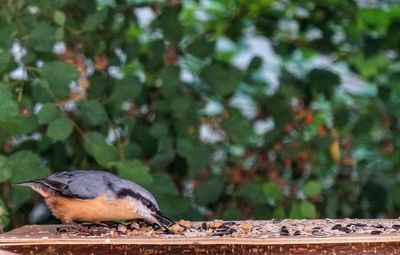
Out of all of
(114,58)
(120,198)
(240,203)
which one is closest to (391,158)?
(240,203)

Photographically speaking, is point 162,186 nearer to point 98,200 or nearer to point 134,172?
point 134,172

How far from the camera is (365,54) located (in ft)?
13.3

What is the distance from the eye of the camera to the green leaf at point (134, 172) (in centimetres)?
297

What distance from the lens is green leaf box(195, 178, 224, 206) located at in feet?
11.6

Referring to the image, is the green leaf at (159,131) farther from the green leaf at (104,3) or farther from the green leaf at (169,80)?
the green leaf at (104,3)

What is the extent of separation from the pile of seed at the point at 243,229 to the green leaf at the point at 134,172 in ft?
2.23

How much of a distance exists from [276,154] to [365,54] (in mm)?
525

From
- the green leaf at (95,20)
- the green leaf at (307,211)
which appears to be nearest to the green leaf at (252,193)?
the green leaf at (307,211)

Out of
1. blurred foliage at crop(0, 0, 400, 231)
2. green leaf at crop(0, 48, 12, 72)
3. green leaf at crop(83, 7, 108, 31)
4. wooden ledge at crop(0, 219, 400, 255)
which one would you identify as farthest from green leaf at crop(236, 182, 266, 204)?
wooden ledge at crop(0, 219, 400, 255)

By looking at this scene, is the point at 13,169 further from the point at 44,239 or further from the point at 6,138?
the point at 44,239

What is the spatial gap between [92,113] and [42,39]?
28 cm

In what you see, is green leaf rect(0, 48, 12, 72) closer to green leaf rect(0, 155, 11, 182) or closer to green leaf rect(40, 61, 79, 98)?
green leaf rect(40, 61, 79, 98)

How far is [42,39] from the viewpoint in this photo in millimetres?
3186

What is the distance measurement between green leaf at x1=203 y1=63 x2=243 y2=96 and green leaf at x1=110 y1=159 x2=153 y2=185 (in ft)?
2.20
